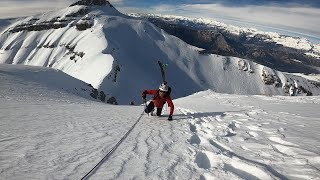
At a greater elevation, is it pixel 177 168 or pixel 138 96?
pixel 177 168

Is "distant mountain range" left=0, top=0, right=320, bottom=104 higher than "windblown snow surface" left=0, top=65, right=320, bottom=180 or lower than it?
lower

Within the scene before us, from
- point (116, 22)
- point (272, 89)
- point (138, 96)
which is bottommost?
point (272, 89)

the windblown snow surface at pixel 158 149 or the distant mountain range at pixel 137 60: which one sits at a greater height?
the windblown snow surface at pixel 158 149

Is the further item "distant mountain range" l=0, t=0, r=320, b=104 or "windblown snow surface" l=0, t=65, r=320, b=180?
"distant mountain range" l=0, t=0, r=320, b=104

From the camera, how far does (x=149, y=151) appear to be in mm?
8414

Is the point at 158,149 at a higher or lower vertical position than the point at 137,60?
higher

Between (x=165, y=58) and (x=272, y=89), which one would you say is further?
(x=272, y=89)

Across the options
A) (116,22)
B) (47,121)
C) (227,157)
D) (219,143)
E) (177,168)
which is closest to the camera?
(177,168)

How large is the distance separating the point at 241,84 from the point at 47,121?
582 ft

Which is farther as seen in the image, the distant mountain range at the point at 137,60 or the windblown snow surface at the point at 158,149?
the distant mountain range at the point at 137,60

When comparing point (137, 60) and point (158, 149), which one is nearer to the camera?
point (158, 149)

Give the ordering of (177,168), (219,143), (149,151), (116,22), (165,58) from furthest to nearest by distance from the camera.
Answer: (116,22) → (165,58) → (219,143) → (149,151) → (177,168)

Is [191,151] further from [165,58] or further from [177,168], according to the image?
[165,58]

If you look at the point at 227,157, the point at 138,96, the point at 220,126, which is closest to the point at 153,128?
the point at 220,126
